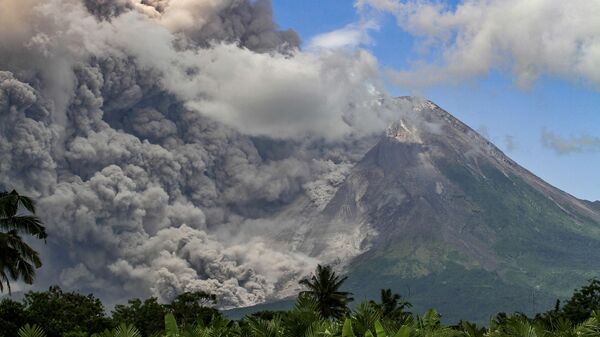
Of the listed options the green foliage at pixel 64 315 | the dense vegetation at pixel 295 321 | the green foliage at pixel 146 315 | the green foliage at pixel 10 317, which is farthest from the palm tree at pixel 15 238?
the green foliage at pixel 146 315

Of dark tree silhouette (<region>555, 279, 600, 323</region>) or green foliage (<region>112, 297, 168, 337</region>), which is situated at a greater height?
green foliage (<region>112, 297, 168, 337</region>)

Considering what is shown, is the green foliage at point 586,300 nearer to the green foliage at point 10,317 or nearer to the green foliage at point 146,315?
the green foliage at point 146,315

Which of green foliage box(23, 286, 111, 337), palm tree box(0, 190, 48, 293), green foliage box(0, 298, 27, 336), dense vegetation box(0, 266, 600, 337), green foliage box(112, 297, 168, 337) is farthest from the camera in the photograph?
green foliage box(112, 297, 168, 337)

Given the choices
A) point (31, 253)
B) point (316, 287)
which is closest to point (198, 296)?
point (316, 287)

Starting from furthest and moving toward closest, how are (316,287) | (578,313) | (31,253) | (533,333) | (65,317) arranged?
1. (316,287)
2. (578,313)
3. (65,317)
4. (31,253)
5. (533,333)

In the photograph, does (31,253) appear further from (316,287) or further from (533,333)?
(316,287)

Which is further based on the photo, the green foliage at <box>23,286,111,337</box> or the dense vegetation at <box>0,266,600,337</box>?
the green foliage at <box>23,286,111,337</box>

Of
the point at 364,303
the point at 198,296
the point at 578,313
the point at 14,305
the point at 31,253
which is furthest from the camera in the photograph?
the point at 198,296

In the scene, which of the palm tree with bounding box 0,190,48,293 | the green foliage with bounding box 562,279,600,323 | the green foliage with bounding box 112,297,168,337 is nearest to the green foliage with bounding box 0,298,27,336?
the palm tree with bounding box 0,190,48,293

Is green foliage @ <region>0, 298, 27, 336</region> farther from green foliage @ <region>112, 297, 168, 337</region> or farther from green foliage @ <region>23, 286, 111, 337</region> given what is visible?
green foliage @ <region>112, 297, 168, 337</region>
